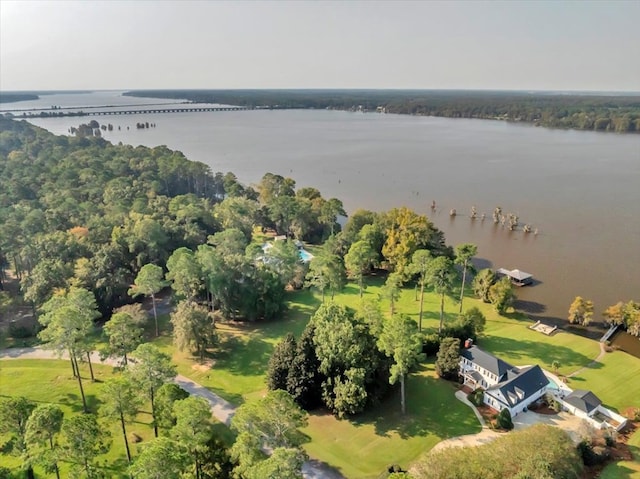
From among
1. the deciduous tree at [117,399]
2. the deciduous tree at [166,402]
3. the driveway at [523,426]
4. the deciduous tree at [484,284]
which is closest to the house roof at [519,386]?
the driveway at [523,426]

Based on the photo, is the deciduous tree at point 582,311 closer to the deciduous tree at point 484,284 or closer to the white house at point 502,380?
the deciduous tree at point 484,284

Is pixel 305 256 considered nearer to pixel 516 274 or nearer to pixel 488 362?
pixel 516 274

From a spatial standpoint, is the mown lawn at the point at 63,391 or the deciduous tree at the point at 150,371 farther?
the mown lawn at the point at 63,391

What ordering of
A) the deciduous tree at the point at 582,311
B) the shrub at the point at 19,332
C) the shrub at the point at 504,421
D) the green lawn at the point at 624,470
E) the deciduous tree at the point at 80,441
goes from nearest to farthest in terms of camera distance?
1. the deciduous tree at the point at 80,441
2. the green lawn at the point at 624,470
3. the shrub at the point at 504,421
4. the shrub at the point at 19,332
5. the deciduous tree at the point at 582,311

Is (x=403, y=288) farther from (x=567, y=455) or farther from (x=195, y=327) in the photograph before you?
(x=567, y=455)

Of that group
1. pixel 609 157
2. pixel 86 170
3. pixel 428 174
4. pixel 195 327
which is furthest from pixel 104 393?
pixel 609 157

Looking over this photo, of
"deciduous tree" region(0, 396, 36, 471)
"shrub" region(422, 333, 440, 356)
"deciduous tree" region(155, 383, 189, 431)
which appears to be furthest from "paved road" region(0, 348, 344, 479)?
"shrub" region(422, 333, 440, 356)
